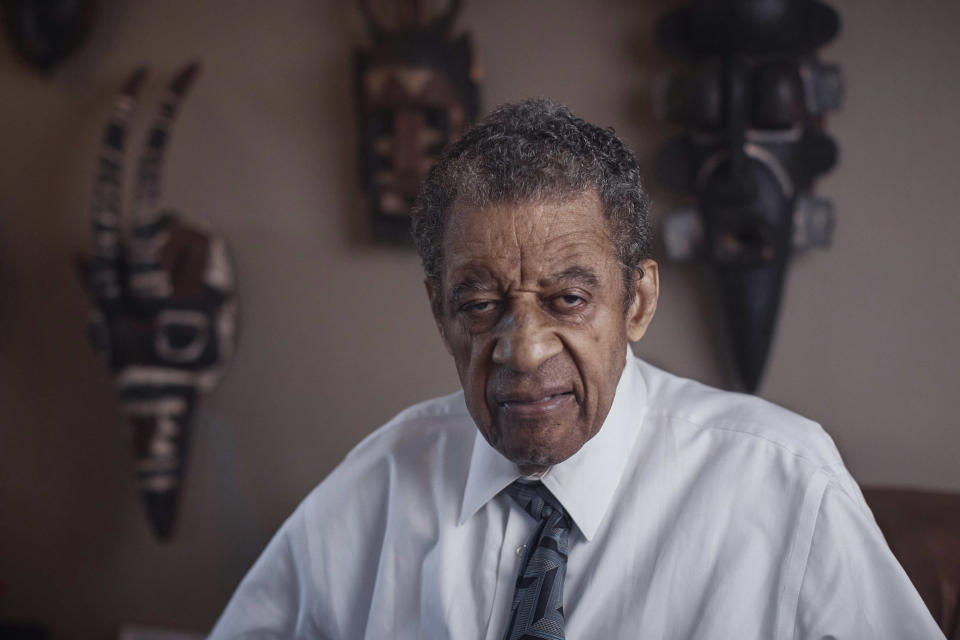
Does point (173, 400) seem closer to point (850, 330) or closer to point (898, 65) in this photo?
point (850, 330)

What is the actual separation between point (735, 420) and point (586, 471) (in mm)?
235

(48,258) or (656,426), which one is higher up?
(48,258)

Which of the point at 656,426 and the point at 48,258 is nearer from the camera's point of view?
the point at 656,426

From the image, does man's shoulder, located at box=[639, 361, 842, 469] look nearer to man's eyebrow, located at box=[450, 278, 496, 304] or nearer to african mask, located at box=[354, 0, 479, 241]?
man's eyebrow, located at box=[450, 278, 496, 304]

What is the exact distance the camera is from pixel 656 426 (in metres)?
1.23

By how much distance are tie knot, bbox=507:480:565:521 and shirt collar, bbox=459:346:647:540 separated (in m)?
0.02

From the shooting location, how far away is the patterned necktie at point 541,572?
1068 millimetres

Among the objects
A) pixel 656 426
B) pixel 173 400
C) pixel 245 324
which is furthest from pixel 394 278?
pixel 656 426

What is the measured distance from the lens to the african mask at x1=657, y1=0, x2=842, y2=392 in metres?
A: 1.77

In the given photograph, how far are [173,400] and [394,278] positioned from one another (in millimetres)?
708

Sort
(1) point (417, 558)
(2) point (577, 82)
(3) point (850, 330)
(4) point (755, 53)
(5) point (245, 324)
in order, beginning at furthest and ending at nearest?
(5) point (245, 324)
(2) point (577, 82)
(3) point (850, 330)
(4) point (755, 53)
(1) point (417, 558)

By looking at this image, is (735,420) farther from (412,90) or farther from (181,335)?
(181,335)

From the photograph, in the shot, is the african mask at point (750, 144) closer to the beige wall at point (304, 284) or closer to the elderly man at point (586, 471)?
the beige wall at point (304, 284)

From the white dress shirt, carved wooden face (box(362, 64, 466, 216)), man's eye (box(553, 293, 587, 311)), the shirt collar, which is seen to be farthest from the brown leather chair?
carved wooden face (box(362, 64, 466, 216))
